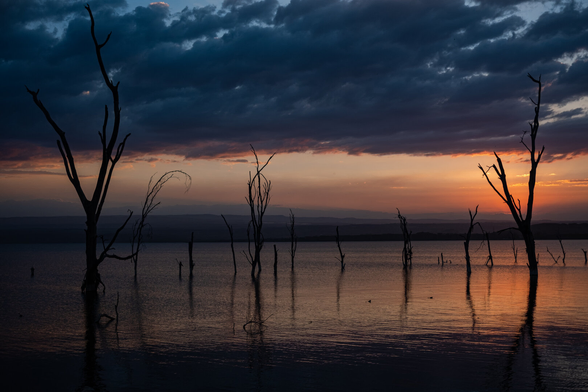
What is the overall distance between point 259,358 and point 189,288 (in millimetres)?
17641

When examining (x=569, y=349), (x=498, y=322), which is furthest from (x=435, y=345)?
(x=498, y=322)

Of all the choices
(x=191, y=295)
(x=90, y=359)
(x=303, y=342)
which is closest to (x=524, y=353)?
(x=303, y=342)

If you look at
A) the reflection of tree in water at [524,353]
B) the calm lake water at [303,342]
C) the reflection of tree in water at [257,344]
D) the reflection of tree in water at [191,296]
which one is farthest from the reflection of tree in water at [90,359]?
the reflection of tree in water at [524,353]

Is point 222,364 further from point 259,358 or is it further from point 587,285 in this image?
point 587,285

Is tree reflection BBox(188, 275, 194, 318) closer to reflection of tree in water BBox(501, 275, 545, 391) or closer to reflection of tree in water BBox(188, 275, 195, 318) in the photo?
reflection of tree in water BBox(188, 275, 195, 318)

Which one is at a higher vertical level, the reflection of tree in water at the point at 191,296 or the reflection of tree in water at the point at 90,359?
the reflection of tree in water at the point at 90,359

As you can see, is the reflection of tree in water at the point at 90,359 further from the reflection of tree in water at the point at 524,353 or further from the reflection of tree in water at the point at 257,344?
the reflection of tree in water at the point at 524,353

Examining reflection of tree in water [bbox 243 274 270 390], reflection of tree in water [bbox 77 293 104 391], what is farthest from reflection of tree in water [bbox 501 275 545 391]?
reflection of tree in water [bbox 77 293 104 391]

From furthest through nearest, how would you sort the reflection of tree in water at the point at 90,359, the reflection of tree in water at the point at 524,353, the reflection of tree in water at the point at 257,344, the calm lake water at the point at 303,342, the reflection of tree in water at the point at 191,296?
1. the reflection of tree in water at the point at 191,296
2. the reflection of tree in water at the point at 257,344
3. the calm lake water at the point at 303,342
4. the reflection of tree in water at the point at 90,359
5. the reflection of tree in water at the point at 524,353

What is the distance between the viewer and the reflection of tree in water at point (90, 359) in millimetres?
8820

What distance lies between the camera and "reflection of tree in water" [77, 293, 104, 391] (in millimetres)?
8820

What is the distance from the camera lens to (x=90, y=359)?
10.7 m

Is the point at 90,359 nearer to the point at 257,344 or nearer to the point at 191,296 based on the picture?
the point at 257,344

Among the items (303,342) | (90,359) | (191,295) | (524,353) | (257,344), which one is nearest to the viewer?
(90,359)
